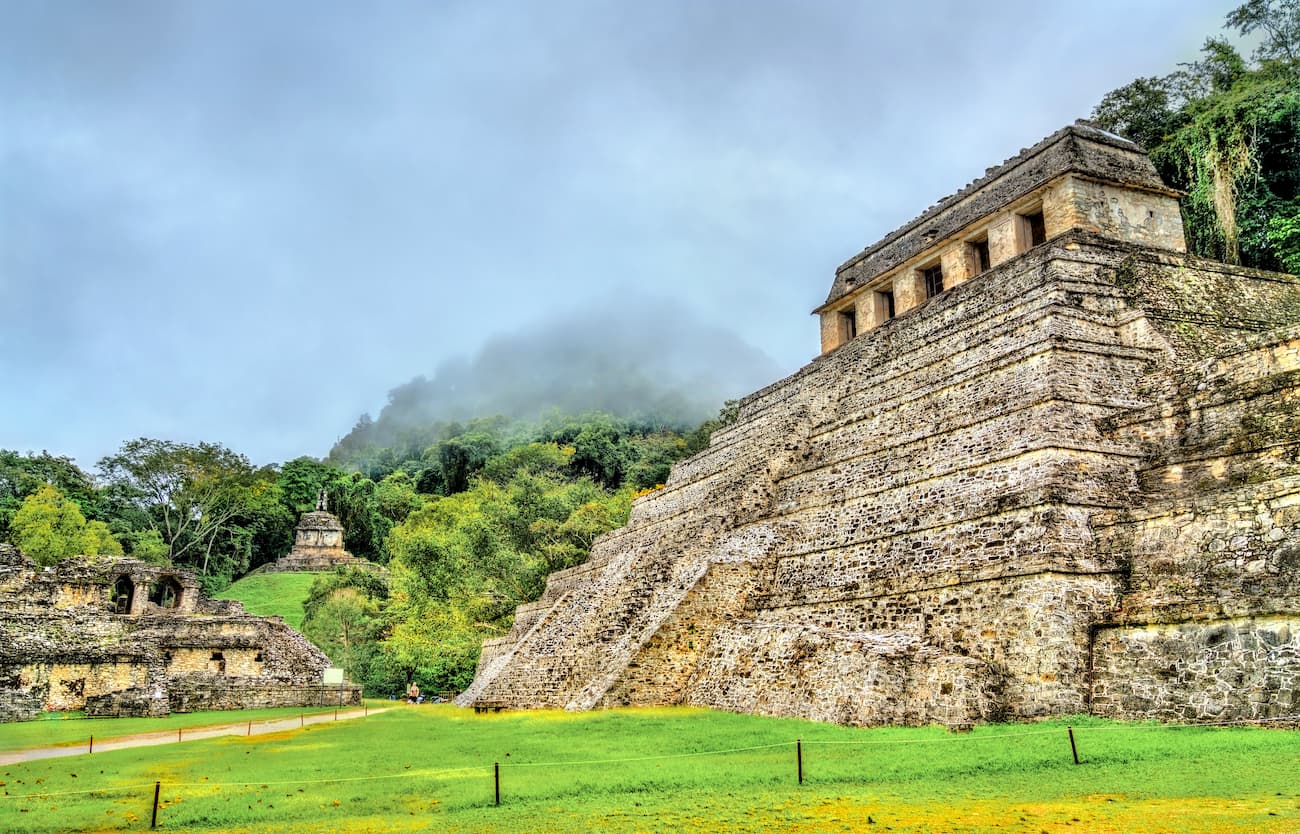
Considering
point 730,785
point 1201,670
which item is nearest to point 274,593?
point 730,785

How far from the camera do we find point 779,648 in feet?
42.0

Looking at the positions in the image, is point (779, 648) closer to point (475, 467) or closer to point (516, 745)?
point (516, 745)

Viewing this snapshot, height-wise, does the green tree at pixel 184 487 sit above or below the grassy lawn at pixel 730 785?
above

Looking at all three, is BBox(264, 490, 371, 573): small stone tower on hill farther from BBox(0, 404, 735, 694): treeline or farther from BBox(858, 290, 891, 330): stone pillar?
BBox(858, 290, 891, 330): stone pillar

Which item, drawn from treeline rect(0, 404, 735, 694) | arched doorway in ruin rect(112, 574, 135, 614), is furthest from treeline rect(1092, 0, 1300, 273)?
arched doorway in ruin rect(112, 574, 135, 614)

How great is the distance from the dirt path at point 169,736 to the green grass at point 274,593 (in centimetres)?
2732

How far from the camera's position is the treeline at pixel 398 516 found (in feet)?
99.7

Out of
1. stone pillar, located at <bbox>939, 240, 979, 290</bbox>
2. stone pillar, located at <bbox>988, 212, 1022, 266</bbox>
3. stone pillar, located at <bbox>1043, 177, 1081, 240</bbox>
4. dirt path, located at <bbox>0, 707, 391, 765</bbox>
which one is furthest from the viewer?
stone pillar, located at <bbox>939, 240, 979, 290</bbox>

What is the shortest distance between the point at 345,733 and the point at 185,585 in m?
19.8

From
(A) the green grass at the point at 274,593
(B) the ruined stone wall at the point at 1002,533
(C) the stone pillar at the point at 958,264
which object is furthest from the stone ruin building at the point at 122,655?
(A) the green grass at the point at 274,593

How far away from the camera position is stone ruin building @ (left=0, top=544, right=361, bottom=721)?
65.2ft

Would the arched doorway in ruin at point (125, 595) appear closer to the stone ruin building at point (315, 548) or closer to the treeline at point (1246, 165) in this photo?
the stone ruin building at point (315, 548)

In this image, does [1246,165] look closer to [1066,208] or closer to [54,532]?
[1066,208]

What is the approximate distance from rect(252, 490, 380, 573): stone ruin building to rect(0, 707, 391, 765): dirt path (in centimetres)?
4023
